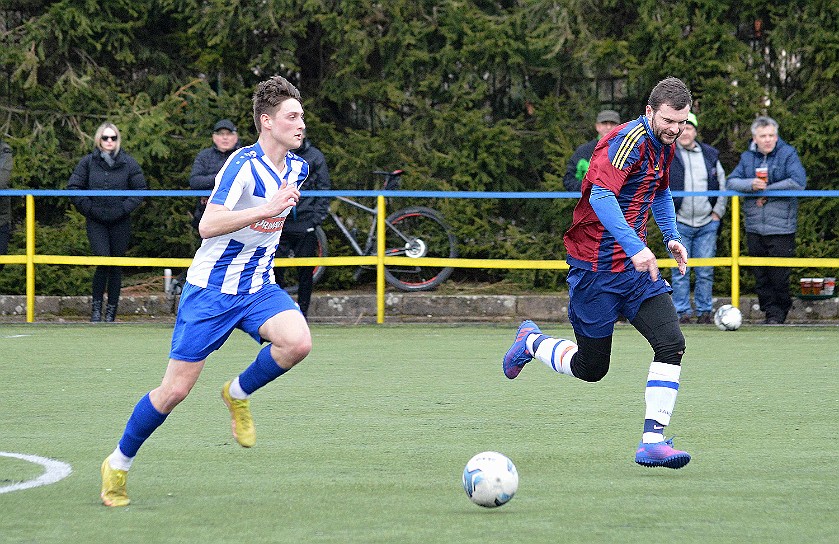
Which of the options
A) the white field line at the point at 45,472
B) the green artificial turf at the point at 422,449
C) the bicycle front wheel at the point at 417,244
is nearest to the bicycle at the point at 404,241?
the bicycle front wheel at the point at 417,244

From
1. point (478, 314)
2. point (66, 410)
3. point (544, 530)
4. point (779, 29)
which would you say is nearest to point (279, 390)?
point (66, 410)

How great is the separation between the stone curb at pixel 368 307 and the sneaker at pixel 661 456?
8.33 metres

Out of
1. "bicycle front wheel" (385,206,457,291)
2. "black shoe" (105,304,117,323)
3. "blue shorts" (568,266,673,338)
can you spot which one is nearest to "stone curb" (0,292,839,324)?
"bicycle front wheel" (385,206,457,291)

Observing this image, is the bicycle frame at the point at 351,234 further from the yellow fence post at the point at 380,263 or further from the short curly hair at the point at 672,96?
the short curly hair at the point at 672,96

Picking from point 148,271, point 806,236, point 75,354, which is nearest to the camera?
point 75,354

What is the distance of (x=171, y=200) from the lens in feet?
50.7

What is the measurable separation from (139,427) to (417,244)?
924 centimetres

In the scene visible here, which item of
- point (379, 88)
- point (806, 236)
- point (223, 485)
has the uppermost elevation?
point (379, 88)

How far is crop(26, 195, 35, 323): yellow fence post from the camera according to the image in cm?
1316

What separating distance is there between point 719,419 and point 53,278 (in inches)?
359

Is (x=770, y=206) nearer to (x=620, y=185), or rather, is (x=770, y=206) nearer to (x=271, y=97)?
(x=620, y=185)

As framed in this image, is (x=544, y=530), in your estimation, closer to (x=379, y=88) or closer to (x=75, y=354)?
(x=75, y=354)

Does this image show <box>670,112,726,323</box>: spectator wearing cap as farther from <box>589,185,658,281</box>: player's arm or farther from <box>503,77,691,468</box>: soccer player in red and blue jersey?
<box>589,185,658,281</box>: player's arm

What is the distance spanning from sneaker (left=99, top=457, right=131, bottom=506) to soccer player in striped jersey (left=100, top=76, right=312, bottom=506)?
0.02 meters
